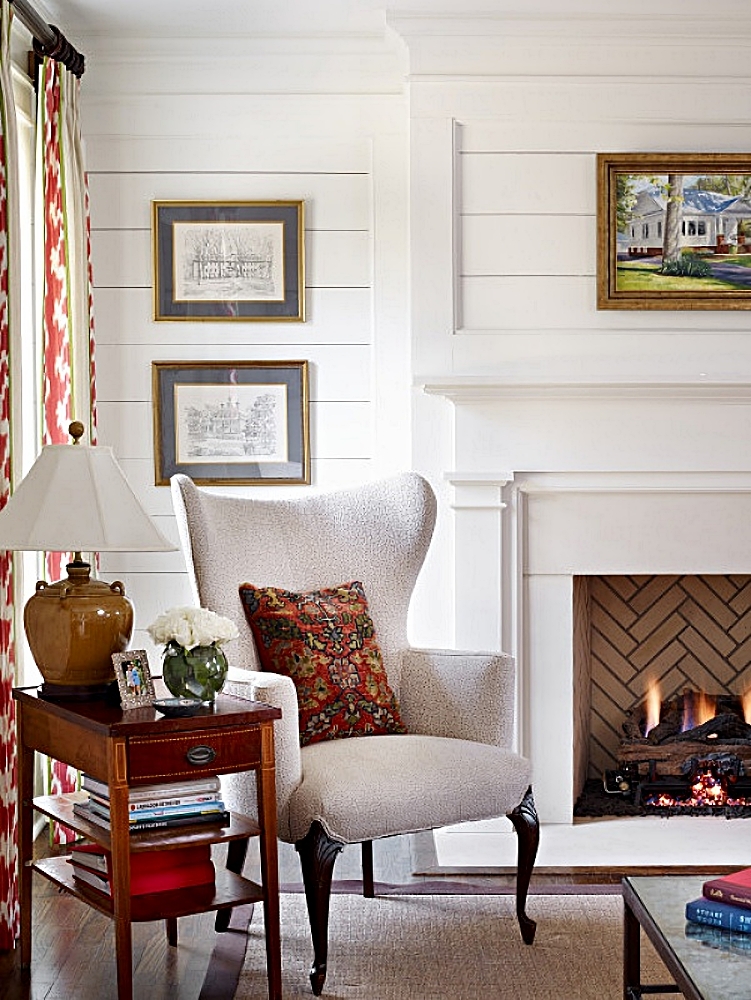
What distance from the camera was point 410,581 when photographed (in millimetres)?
3674

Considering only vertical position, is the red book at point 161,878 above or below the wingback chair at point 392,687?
below

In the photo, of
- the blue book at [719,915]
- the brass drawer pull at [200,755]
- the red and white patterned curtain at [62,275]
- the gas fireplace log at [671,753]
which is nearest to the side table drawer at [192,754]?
the brass drawer pull at [200,755]

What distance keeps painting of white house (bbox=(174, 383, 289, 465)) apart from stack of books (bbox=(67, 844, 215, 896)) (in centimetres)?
174

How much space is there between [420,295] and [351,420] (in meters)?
0.51

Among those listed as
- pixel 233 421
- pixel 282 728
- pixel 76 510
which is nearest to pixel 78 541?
pixel 76 510

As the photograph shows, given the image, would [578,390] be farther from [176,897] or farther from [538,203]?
[176,897]

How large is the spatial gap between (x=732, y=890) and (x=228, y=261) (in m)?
2.83

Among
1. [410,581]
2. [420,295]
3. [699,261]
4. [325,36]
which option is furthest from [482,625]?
[325,36]

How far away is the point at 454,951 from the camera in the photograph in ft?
10.1

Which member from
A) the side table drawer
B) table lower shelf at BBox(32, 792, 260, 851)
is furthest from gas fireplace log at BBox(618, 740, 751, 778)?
the side table drawer

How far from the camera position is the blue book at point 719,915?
6.82 ft

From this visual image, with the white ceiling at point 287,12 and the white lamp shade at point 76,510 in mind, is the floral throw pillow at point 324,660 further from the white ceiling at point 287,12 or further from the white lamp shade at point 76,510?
the white ceiling at point 287,12

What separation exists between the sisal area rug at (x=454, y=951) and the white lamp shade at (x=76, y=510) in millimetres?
1030

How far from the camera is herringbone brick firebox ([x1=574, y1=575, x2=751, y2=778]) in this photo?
444 cm
